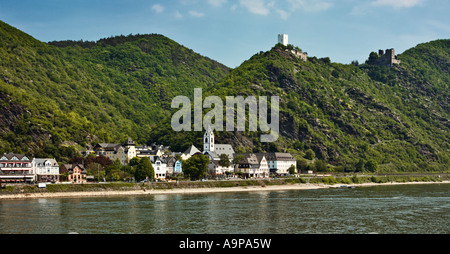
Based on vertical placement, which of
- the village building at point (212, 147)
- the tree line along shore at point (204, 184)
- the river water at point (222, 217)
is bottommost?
the river water at point (222, 217)

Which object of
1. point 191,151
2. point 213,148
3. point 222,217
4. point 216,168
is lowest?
point 222,217

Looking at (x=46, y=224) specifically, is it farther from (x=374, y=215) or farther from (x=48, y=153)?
(x=48, y=153)

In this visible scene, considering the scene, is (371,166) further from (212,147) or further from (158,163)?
(158,163)

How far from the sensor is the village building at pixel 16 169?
340 feet

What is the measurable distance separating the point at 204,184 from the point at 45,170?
35562 mm

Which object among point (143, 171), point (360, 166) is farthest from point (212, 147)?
point (143, 171)

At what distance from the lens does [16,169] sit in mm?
107000

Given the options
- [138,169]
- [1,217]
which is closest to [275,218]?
[1,217]

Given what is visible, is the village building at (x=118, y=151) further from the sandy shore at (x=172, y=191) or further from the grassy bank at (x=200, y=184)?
the sandy shore at (x=172, y=191)

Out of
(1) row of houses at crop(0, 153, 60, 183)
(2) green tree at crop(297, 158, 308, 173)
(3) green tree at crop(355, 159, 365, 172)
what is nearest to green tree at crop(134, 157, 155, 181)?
(1) row of houses at crop(0, 153, 60, 183)

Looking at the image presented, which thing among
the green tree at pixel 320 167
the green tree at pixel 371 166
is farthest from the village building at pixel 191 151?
the green tree at pixel 371 166

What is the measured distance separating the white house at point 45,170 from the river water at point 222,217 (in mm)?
31346
